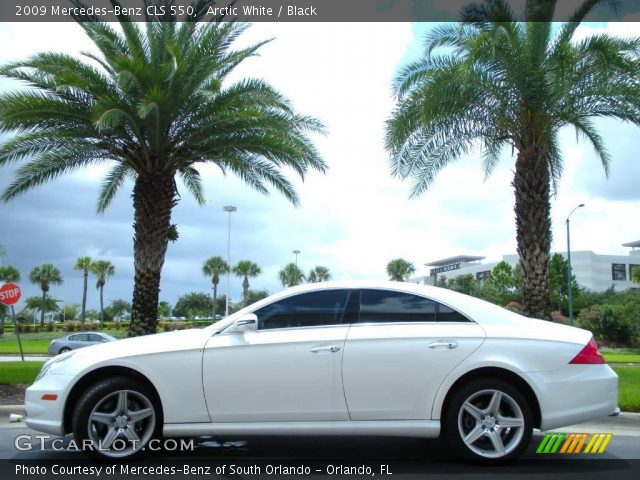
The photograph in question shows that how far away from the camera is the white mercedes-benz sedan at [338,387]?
543 centimetres

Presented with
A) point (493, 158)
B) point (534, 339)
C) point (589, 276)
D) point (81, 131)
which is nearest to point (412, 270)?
point (589, 276)

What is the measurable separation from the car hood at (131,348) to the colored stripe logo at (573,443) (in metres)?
3.46

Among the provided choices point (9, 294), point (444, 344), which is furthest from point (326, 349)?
point (9, 294)

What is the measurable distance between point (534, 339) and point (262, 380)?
93.2 inches

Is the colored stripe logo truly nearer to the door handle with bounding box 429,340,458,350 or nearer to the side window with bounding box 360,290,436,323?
the door handle with bounding box 429,340,458,350

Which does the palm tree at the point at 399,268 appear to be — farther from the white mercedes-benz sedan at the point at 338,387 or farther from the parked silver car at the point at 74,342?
the white mercedes-benz sedan at the point at 338,387

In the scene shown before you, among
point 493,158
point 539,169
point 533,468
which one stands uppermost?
point 493,158

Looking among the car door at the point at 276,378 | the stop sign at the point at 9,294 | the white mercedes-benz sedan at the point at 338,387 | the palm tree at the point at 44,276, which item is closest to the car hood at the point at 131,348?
the white mercedes-benz sedan at the point at 338,387

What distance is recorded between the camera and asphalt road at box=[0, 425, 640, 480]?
5371 mm

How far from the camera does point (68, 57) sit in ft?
43.1

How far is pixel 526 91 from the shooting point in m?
12.8

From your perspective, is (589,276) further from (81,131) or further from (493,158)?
(81,131)

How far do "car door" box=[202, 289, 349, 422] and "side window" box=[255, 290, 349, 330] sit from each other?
162 mm

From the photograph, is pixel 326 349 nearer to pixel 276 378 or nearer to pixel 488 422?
pixel 276 378
